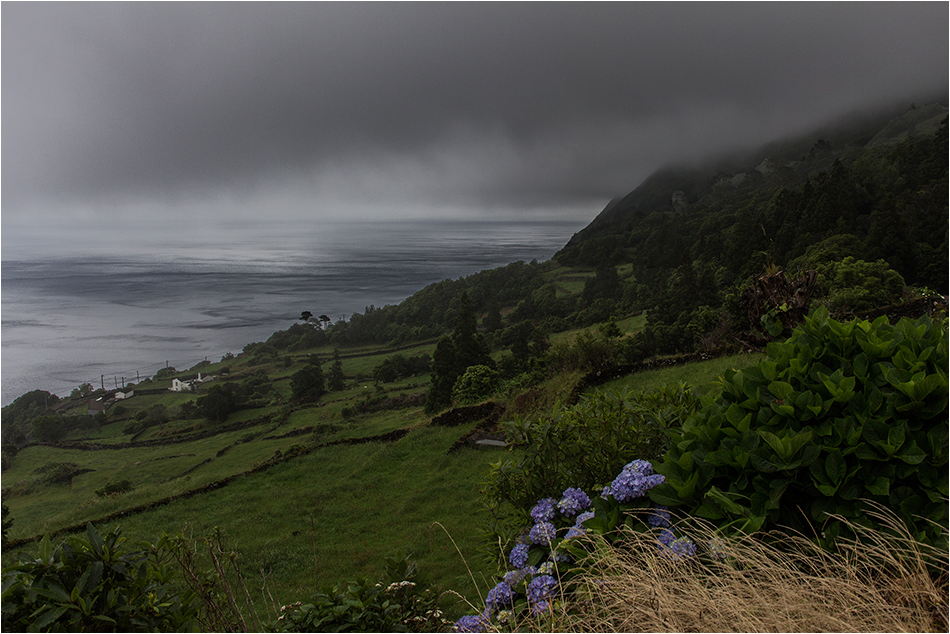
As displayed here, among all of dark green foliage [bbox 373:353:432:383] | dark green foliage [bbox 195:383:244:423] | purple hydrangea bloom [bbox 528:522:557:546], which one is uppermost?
purple hydrangea bloom [bbox 528:522:557:546]

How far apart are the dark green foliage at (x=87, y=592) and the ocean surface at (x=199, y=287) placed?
8334 cm

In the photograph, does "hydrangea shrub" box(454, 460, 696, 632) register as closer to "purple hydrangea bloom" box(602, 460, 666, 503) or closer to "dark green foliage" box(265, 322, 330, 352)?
"purple hydrangea bloom" box(602, 460, 666, 503)

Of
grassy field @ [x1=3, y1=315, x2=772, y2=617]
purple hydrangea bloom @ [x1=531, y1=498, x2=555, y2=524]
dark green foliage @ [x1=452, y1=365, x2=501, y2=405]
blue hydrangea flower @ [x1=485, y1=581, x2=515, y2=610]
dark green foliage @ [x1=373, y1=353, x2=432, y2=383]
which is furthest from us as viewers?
dark green foliage @ [x1=373, y1=353, x2=432, y2=383]

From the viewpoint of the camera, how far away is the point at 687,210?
71.9 metres

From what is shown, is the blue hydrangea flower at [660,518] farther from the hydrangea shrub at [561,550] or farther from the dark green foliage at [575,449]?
the dark green foliage at [575,449]

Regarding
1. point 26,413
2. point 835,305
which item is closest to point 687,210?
point 835,305

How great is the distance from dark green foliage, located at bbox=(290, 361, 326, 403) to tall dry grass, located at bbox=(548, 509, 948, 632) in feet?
155

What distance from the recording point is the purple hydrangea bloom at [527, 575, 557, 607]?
5.68 ft

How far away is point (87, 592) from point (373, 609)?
1081 mm

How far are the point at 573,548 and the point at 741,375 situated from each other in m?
1.01

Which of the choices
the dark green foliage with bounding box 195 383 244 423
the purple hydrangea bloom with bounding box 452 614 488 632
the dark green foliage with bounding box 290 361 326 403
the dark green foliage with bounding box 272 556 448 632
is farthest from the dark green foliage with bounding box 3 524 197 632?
the dark green foliage with bounding box 195 383 244 423

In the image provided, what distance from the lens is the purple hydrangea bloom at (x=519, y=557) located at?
6.39ft

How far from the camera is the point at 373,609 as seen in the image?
2.13 metres

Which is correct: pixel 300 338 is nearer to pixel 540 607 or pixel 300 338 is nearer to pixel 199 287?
pixel 199 287
